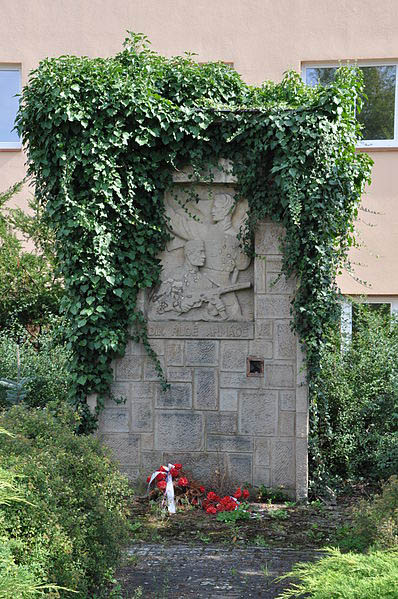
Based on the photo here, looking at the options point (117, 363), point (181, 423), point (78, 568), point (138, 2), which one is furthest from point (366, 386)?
point (138, 2)

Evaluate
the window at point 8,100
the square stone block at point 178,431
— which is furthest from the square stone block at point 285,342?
the window at point 8,100

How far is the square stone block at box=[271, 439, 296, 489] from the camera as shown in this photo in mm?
6723

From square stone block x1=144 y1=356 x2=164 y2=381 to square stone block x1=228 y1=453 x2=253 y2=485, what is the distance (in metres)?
1.03

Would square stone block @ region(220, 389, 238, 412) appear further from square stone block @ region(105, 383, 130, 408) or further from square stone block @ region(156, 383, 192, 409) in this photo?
square stone block @ region(105, 383, 130, 408)

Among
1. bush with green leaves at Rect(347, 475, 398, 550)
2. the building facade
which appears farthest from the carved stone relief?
the building facade

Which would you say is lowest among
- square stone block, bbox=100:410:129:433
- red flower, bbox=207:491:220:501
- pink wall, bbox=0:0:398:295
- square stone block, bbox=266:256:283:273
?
red flower, bbox=207:491:220:501

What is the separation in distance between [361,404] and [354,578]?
15.8 feet

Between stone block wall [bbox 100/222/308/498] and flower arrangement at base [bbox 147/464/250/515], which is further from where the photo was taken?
stone block wall [bbox 100/222/308/498]

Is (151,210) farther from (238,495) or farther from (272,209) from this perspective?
(238,495)

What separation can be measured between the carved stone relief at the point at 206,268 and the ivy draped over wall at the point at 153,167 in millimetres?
144

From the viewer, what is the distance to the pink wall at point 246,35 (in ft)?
32.2

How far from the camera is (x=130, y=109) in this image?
6.43 m

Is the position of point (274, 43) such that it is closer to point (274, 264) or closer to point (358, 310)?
point (358, 310)

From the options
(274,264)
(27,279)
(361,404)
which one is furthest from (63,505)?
(27,279)
